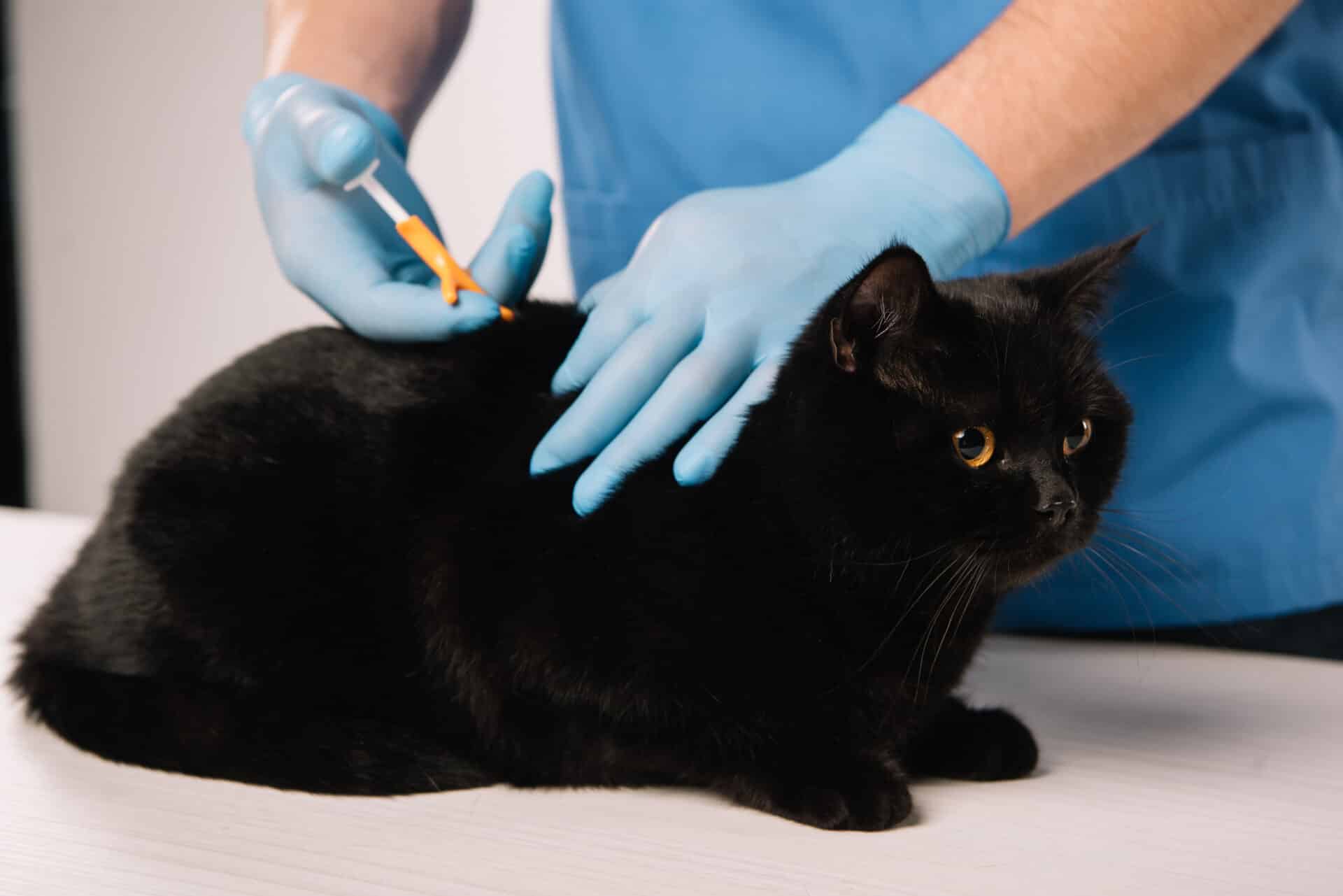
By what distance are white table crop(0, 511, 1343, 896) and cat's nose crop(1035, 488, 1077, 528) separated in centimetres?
18

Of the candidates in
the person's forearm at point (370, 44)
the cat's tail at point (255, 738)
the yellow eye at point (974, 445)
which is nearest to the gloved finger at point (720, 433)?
the yellow eye at point (974, 445)

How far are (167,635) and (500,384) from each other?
0.90ft

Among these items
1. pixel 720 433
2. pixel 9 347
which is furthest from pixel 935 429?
pixel 9 347

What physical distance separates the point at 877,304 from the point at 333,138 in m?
0.46

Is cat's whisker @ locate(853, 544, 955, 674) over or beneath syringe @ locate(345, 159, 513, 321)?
beneath

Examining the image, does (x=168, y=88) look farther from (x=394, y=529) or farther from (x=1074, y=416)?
(x=1074, y=416)

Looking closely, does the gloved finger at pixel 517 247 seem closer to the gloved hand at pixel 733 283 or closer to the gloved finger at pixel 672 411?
the gloved hand at pixel 733 283

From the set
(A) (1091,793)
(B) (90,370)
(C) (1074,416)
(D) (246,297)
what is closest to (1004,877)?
(A) (1091,793)

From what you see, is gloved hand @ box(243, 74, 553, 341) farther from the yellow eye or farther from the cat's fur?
the yellow eye

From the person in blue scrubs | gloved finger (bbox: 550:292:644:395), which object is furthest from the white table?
gloved finger (bbox: 550:292:644:395)

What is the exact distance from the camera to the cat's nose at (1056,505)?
27.0 inches

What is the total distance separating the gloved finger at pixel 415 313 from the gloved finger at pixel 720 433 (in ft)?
0.63

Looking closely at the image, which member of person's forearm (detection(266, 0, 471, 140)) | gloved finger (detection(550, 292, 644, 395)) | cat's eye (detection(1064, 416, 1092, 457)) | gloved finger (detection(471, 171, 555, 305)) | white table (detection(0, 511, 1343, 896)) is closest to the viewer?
white table (detection(0, 511, 1343, 896))

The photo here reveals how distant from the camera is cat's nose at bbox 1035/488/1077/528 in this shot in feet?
2.25
